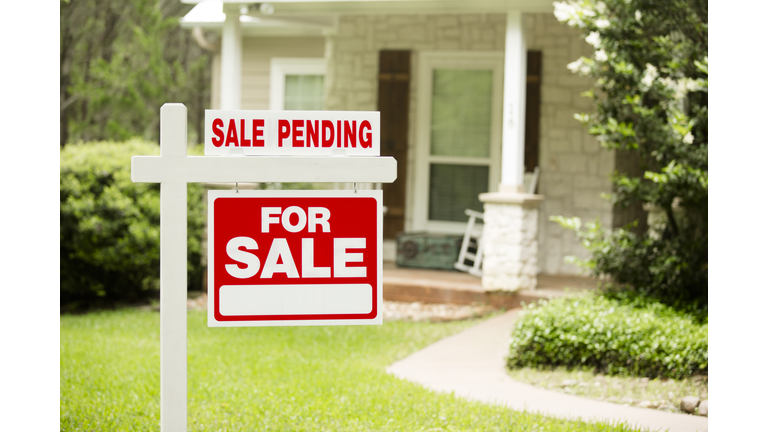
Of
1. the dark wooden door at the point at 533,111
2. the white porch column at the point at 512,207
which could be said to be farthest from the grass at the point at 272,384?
the dark wooden door at the point at 533,111

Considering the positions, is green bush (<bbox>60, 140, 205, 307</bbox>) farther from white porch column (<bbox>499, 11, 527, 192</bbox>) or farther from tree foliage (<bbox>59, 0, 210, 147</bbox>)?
tree foliage (<bbox>59, 0, 210, 147</bbox>)

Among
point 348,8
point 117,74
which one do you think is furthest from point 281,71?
point 117,74

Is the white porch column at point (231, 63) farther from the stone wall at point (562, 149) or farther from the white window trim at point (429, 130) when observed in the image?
the stone wall at point (562, 149)

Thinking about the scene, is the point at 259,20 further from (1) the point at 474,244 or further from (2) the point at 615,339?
(2) the point at 615,339

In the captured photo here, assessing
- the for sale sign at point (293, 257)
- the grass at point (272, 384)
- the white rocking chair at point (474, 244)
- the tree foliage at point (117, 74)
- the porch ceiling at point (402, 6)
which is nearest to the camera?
the for sale sign at point (293, 257)

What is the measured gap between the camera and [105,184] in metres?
7.71

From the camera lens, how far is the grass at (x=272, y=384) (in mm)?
3967

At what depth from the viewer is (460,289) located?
24.5 feet

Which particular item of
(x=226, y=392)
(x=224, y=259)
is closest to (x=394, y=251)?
(x=226, y=392)

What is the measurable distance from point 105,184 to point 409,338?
3.73 m

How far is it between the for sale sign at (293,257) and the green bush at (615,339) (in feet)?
8.78

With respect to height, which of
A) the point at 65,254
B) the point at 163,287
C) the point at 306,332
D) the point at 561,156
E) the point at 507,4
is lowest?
the point at 306,332

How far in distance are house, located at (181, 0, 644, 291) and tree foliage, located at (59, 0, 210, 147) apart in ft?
18.5

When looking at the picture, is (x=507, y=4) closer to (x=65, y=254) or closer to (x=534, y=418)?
Answer: (x=534, y=418)
